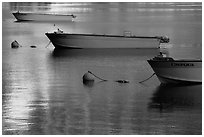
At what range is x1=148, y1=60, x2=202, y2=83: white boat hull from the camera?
19750 mm

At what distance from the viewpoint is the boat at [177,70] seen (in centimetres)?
1973

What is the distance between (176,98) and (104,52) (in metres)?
15.1

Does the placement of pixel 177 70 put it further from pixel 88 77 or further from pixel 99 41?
pixel 99 41

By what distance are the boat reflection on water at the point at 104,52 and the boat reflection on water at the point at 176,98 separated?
38.3 ft

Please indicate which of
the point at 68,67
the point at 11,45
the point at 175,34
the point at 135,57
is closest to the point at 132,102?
the point at 68,67

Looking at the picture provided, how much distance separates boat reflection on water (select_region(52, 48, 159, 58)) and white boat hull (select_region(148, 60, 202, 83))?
11.1 m

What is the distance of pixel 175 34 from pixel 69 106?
3338 centimetres

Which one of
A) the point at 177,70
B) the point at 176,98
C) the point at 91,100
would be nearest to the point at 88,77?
the point at 177,70

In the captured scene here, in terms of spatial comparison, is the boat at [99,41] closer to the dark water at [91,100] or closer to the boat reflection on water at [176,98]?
the dark water at [91,100]

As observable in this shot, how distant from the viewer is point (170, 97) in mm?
18562

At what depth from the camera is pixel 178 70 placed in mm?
20062

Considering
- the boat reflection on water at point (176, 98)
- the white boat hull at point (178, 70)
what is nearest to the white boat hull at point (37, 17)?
the white boat hull at point (178, 70)

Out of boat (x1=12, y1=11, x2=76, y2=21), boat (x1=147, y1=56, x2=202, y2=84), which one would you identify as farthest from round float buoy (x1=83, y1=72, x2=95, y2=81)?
boat (x1=12, y1=11, x2=76, y2=21)

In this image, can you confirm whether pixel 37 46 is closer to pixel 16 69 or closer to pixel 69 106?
pixel 16 69
